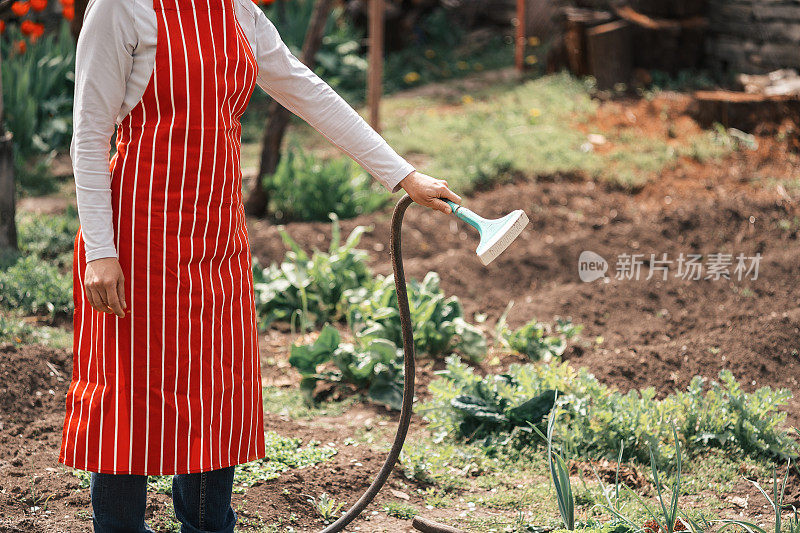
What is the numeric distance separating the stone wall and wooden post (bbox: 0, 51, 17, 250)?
19.0 ft

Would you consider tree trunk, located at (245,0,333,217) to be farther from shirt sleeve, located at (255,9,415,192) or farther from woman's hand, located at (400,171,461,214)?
woman's hand, located at (400,171,461,214)

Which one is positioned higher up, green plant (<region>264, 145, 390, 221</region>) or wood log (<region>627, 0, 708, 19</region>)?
wood log (<region>627, 0, 708, 19</region>)

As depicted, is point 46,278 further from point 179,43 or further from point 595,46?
point 595,46

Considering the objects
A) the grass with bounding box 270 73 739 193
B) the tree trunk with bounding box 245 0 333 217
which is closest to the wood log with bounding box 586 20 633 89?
the grass with bounding box 270 73 739 193

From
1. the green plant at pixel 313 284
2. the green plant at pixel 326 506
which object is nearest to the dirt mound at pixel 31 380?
the green plant at pixel 313 284

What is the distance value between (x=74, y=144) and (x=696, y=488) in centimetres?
205

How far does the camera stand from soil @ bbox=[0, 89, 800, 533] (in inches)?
103

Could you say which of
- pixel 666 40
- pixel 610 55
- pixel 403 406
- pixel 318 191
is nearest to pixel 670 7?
pixel 666 40

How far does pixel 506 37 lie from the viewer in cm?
1075

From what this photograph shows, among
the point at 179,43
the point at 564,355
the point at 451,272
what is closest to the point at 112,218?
the point at 179,43

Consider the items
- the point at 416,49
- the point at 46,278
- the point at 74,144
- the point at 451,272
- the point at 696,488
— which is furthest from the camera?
the point at 416,49

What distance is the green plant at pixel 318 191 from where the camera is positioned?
531 cm

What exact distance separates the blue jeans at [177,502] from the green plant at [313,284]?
198 cm

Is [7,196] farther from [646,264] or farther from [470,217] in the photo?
[646,264]
